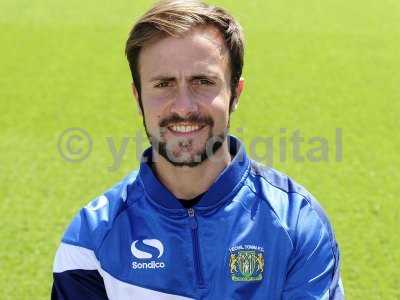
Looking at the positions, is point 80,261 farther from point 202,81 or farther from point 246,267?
point 202,81

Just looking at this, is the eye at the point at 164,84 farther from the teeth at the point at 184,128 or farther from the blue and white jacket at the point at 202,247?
the blue and white jacket at the point at 202,247

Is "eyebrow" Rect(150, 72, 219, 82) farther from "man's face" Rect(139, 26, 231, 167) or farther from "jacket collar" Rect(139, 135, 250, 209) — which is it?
"jacket collar" Rect(139, 135, 250, 209)

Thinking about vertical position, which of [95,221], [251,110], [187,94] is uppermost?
[187,94]

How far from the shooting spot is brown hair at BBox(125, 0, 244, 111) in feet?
5.85

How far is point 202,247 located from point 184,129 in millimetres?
330

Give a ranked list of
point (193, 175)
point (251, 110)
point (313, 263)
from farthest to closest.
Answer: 1. point (251, 110)
2. point (193, 175)
3. point (313, 263)

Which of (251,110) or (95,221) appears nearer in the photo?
(95,221)

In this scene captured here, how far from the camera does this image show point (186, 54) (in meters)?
1.76

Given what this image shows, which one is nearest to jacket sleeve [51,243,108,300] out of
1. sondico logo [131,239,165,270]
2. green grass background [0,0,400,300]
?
sondico logo [131,239,165,270]

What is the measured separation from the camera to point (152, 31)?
1801 mm

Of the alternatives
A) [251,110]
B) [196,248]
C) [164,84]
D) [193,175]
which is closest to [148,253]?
[196,248]

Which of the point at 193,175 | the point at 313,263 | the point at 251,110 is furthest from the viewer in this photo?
the point at 251,110

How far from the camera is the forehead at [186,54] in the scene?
175cm

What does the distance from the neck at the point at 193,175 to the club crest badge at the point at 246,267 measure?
8.6 inches
